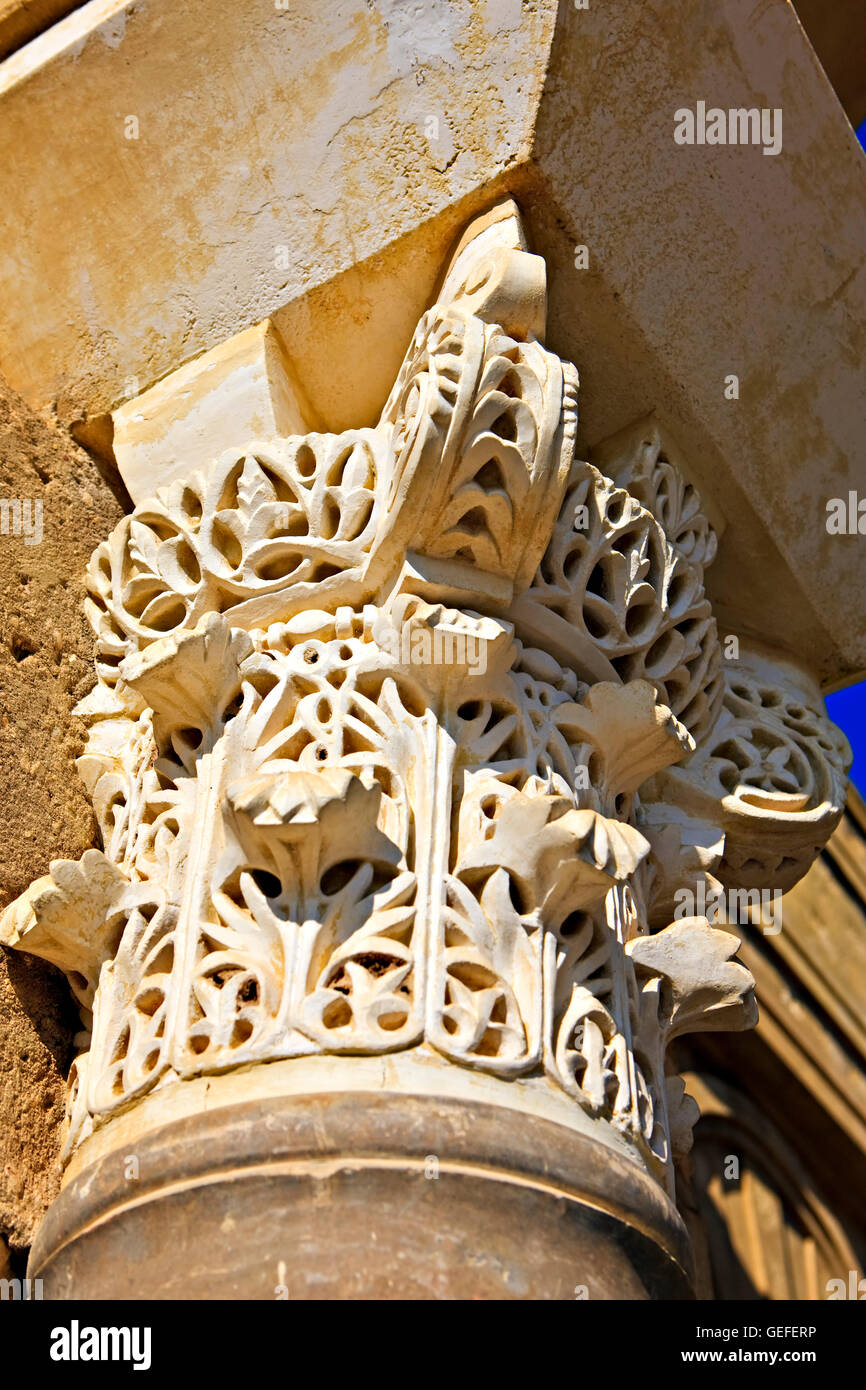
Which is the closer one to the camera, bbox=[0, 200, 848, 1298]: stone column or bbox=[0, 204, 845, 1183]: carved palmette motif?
bbox=[0, 200, 848, 1298]: stone column

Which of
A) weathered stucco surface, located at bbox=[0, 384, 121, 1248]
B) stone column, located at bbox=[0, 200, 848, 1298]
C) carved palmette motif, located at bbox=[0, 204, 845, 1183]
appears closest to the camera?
stone column, located at bbox=[0, 200, 848, 1298]

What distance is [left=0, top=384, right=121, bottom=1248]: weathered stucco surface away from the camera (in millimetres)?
1984

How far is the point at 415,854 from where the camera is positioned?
1.82 m

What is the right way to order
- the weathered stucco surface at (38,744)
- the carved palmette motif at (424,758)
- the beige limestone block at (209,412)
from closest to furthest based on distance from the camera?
the carved palmette motif at (424,758) < the weathered stucco surface at (38,744) < the beige limestone block at (209,412)

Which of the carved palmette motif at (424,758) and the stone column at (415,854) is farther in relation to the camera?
the carved palmette motif at (424,758)

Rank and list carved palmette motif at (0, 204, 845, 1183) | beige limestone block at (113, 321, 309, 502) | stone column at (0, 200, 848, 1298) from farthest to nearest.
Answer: beige limestone block at (113, 321, 309, 502)
carved palmette motif at (0, 204, 845, 1183)
stone column at (0, 200, 848, 1298)

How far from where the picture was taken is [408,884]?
1.78m

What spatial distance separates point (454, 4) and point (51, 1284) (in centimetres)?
162

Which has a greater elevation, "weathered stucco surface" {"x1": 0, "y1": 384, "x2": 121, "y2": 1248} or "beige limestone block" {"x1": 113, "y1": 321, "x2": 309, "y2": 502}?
"beige limestone block" {"x1": 113, "y1": 321, "x2": 309, "y2": 502}

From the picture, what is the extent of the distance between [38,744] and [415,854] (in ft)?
2.09

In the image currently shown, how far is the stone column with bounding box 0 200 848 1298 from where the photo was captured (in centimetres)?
160

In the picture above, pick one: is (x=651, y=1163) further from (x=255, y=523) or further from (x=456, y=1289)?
(x=255, y=523)

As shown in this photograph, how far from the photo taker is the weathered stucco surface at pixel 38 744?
1984 millimetres
